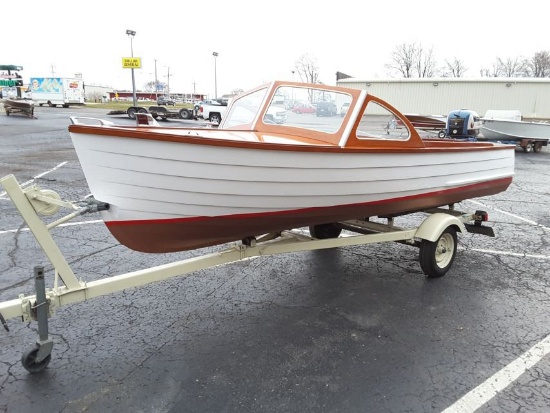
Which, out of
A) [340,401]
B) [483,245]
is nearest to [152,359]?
[340,401]

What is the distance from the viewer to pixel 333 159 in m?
3.46

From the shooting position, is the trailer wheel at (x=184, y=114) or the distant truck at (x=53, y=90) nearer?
the trailer wheel at (x=184, y=114)

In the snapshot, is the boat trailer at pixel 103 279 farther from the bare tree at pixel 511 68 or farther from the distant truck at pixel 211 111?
the bare tree at pixel 511 68

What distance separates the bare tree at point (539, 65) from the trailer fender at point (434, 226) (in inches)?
2871

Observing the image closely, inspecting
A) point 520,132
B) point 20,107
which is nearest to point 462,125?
point 520,132

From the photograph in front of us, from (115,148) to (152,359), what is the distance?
1541 millimetres

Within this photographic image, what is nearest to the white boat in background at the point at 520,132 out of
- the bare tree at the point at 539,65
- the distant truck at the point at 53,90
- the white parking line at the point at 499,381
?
the white parking line at the point at 499,381

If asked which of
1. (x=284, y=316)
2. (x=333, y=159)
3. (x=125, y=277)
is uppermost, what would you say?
(x=333, y=159)

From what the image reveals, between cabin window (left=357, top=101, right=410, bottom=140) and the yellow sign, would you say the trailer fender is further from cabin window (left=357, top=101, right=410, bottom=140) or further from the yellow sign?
the yellow sign

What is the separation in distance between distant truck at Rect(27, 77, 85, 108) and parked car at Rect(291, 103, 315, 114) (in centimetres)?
4121

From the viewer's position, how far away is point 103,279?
11.0 feet

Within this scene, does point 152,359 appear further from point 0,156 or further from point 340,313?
point 0,156

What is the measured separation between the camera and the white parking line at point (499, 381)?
261cm

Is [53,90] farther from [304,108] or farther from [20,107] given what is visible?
[304,108]
